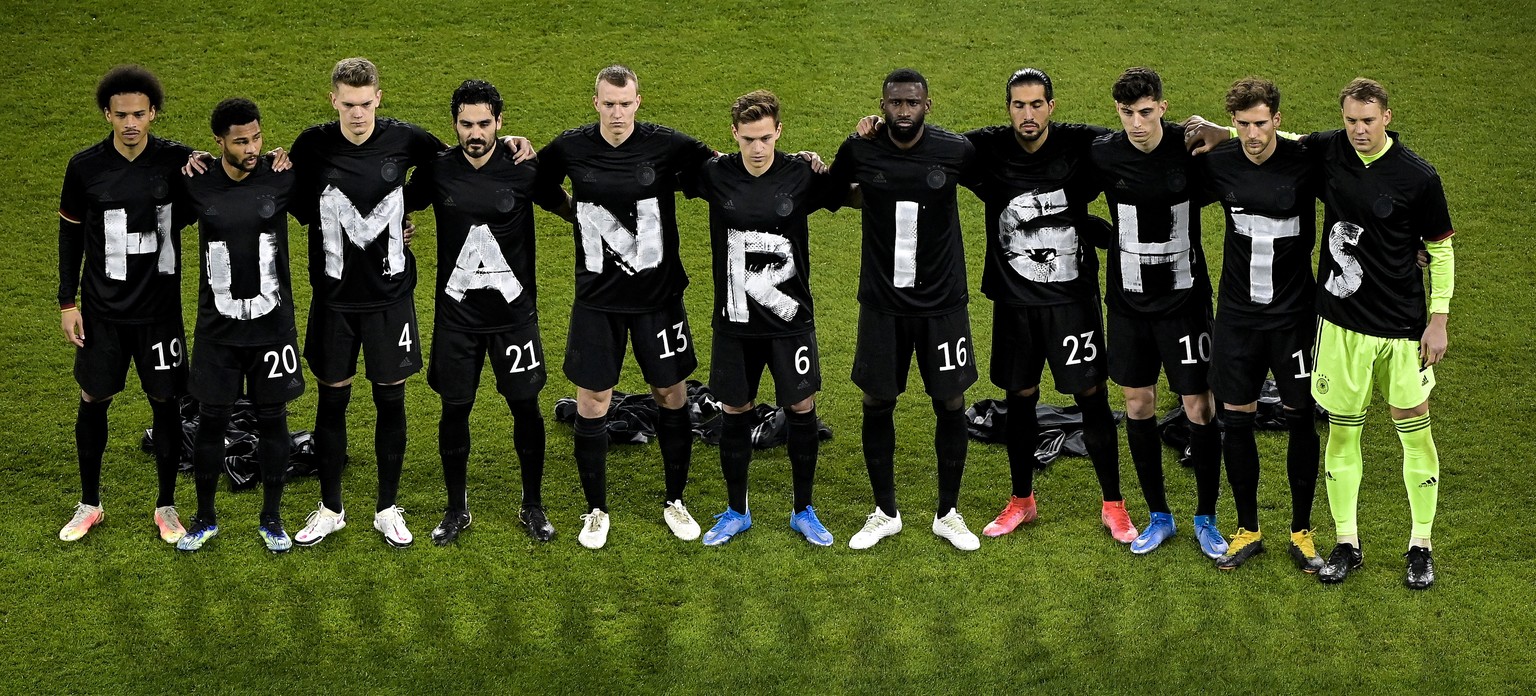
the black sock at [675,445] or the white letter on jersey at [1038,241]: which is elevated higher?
the white letter on jersey at [1038,241]

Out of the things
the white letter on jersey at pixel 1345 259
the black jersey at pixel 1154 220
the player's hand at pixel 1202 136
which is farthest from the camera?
the black jersey at pixel 1154 220

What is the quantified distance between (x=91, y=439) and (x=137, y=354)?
485mm

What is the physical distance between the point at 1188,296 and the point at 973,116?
5077 millimetres

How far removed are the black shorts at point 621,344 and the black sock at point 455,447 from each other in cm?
52

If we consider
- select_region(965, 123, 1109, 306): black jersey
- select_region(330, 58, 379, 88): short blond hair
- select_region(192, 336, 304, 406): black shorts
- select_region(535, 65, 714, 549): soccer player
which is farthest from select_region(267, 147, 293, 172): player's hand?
select_region(965, 123, 1109, 306): black jersey

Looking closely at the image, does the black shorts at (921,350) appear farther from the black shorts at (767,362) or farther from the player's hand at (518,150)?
the player's hand at (518,150)

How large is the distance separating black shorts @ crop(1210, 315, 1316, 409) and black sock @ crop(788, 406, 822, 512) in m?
1.68

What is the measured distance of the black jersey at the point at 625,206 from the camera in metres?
6.02

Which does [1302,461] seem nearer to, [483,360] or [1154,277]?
[1154,277]

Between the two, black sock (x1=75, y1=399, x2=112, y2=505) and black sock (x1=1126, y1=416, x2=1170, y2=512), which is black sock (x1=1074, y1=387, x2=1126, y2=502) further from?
black sock (x1=75, y1=399, x2=112, y2=505)

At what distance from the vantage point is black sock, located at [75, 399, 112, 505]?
6355 millimetres

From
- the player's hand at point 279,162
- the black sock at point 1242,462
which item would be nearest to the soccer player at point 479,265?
the player's hand at point 279,162

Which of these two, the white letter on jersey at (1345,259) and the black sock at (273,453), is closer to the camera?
the white letter on jersey at (1345,259)

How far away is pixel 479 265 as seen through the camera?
607 centimetres
